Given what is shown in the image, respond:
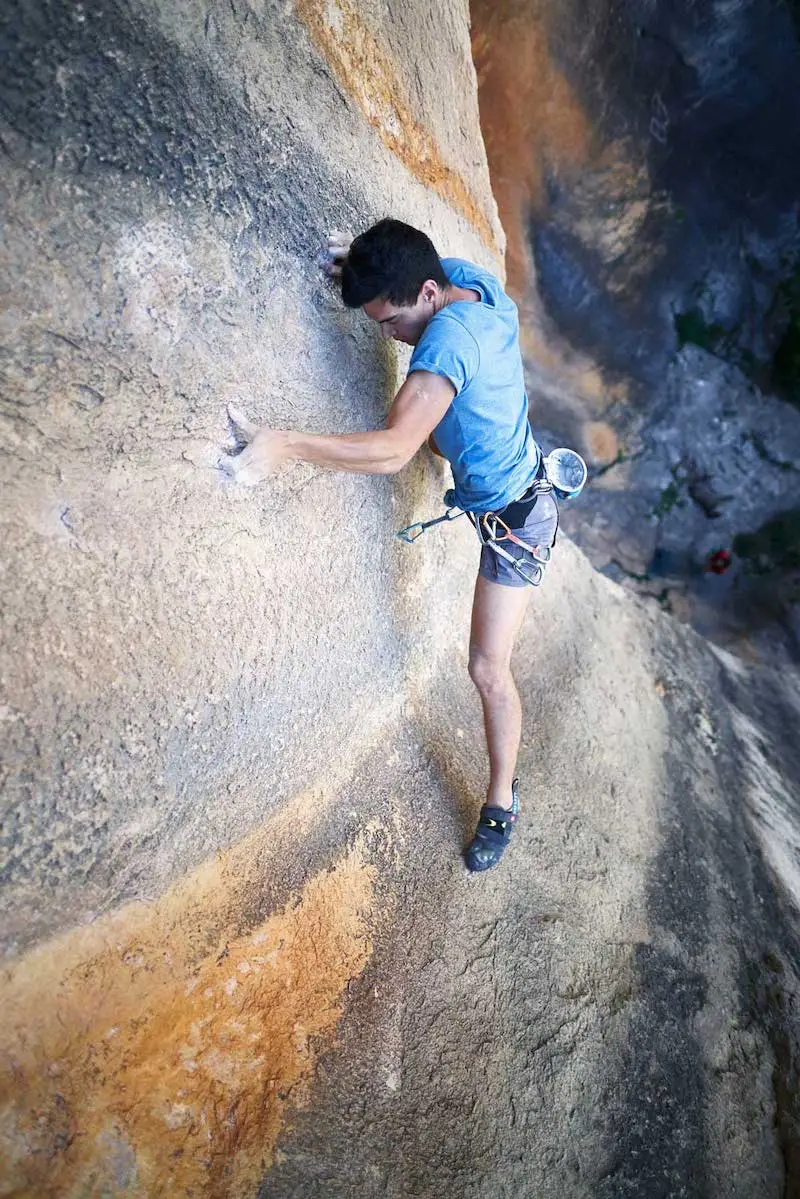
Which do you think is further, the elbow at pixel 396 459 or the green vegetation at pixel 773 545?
the green vegetation at pixel 773 545

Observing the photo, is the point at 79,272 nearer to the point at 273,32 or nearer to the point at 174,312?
the point at 174,312

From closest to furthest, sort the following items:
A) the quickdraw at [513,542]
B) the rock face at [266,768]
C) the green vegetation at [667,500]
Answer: the rock face at [266,768] → the quickdraw at [513,542] → the green vegetation at [667,500]

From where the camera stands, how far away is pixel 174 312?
1.10 meters

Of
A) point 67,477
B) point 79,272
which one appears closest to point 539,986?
point 67,477

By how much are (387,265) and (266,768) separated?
112 cm

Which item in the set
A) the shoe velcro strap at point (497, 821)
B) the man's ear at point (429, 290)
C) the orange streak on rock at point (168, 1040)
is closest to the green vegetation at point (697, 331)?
the man's ear at point (429, 290)

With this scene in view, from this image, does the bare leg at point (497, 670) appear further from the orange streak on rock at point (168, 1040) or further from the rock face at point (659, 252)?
→ the rock face at point (659, 252)

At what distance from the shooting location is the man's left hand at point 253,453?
1.18 m

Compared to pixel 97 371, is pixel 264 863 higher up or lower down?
lower down

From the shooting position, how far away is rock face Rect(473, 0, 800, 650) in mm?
4578

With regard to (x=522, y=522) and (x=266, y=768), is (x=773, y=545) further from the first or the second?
(x=266, y=768)

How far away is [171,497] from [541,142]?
5.20 m

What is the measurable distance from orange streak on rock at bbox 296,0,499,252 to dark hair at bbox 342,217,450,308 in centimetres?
43

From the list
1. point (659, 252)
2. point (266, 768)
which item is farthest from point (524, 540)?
point (659, 252)
